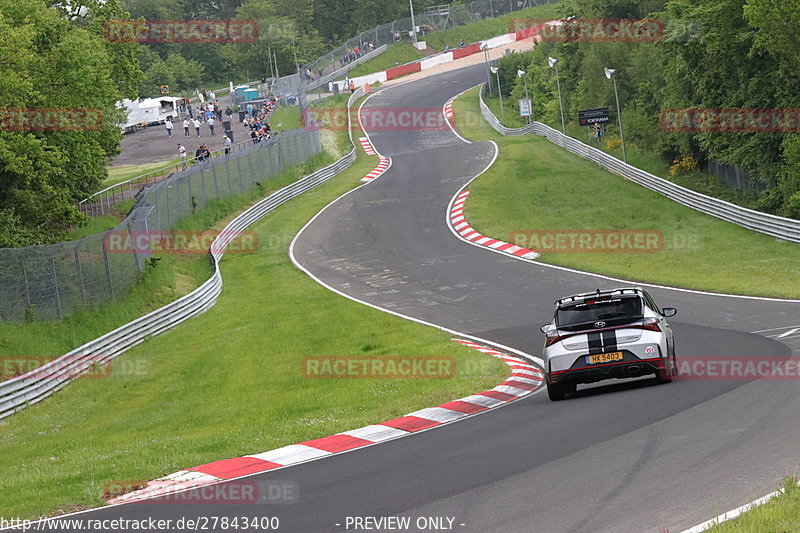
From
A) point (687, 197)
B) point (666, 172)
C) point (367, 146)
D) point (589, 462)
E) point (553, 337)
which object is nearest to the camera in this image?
point (589, 462)

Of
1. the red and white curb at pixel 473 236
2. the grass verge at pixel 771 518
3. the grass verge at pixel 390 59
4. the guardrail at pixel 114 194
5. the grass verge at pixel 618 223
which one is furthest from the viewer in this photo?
the grass verge at pixel 390 59

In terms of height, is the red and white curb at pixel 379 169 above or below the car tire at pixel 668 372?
above

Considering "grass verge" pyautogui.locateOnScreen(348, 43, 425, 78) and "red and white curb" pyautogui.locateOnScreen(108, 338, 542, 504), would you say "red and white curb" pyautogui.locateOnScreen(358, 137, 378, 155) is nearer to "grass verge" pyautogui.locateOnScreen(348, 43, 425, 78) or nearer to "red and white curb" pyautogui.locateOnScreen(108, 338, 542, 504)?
"grass verge" pyautogui.locateOnScreen(348, 43, 425, 78)

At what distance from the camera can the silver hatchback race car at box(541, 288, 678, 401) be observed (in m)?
15.2

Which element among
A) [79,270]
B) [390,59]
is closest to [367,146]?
[390,59]

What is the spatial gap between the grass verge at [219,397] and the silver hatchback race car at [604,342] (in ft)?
8.19

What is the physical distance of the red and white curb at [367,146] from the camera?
6981cm

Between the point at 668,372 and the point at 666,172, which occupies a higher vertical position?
the point at 668,372

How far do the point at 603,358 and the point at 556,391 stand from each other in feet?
3.10

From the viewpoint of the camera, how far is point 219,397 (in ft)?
70.6

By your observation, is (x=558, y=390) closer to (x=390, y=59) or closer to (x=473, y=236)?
(x=473, y=236)

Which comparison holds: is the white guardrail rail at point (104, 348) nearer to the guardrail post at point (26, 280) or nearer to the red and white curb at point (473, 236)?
the guardrail post at point (26, 280)

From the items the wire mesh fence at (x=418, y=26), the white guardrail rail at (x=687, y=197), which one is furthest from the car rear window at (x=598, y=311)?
the wire mesh fence at (x=418, y=26)

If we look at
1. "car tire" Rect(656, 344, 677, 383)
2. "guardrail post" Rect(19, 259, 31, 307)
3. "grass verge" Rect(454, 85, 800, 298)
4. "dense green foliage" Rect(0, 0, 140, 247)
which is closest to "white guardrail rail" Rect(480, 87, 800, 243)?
"grass verge" Rect(454, 85, 800, 298)
